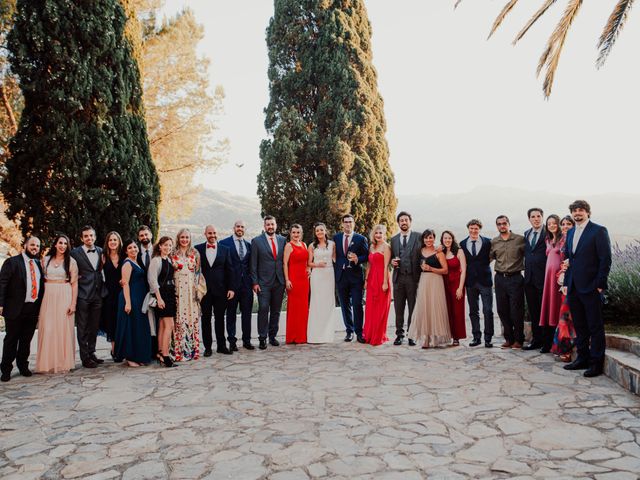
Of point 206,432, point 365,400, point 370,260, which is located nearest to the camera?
point 206,432

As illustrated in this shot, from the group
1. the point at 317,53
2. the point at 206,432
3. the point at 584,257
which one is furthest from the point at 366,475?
the point at 317,53

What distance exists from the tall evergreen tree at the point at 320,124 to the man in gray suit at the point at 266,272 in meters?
4.24

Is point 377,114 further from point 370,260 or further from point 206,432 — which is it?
point 206,432

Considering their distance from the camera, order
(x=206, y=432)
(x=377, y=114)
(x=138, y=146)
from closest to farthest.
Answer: (x=206, y=432), (x=138, y=146), (x=377, y=114)

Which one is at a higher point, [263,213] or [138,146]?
[138,146]

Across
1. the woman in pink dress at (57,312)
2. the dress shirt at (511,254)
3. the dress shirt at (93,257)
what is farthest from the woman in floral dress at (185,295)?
the dress shirt at (511,254)

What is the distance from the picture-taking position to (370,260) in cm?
848

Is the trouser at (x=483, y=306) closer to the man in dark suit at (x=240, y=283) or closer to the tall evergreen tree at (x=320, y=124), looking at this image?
the man in dark suit at (x=240, y=283)

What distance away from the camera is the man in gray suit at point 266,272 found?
26.7 feet

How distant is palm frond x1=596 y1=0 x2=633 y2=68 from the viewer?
21.6 ft

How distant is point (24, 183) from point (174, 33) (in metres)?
7.46

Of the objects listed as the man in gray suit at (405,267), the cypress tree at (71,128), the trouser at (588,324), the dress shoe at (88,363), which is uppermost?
the cypress tree at (71,128)

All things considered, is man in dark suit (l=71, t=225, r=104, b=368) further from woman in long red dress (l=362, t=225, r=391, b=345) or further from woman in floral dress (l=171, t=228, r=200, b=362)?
woman in long red dress (l=362, t=225, r=391, b=345)

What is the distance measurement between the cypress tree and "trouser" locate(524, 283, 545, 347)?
6200mm
